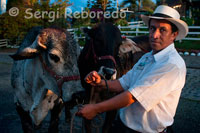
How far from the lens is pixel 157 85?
1.77 meters

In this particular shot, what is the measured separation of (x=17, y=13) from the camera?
20.5m

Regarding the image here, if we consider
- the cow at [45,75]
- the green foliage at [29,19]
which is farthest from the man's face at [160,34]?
the green foliage at [29,19]

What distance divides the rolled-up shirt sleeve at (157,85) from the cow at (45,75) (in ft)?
3.32

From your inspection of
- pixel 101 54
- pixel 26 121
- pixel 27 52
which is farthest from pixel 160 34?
pixel 26 121

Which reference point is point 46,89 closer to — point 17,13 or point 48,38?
point 48,38

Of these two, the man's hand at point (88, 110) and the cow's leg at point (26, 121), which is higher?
the man's hand at point (88, 110)

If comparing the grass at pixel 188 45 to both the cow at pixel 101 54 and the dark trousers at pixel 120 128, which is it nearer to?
the cow at pixel 101 54

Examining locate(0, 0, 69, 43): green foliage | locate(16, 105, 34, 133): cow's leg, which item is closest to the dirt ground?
locate(16, 105, 34, 133): cow's leg

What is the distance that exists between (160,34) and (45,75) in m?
1.65

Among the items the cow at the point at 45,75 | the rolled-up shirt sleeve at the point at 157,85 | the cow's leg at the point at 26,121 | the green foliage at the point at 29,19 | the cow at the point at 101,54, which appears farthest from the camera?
the green foliage at the point at 29,19

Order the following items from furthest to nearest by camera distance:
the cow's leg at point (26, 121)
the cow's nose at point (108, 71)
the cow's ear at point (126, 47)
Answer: the cow's ear at point (126, 47)
the cow's leg at point (26, 121)
the cow's nose at point (108, 71)

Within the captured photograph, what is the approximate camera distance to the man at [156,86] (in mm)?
1778

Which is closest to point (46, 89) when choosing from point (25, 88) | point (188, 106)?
point (25, 88)

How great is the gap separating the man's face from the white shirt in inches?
2.4
